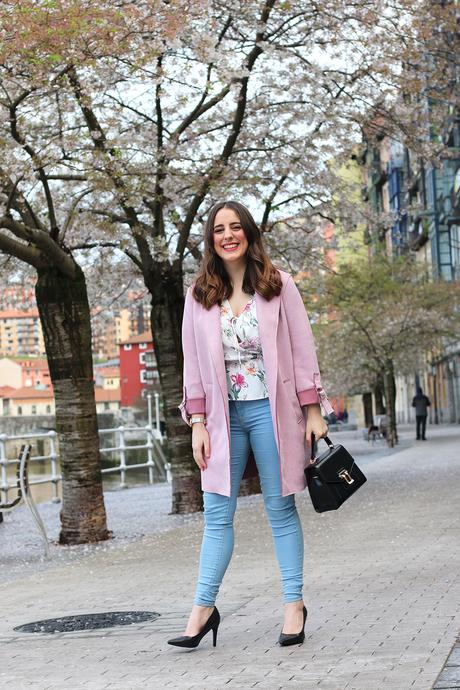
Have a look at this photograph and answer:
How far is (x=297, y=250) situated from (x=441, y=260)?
40815mm

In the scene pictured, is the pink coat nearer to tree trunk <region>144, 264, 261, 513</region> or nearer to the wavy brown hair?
the wavy brown hair

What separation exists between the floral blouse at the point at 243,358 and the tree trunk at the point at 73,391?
25.8ft

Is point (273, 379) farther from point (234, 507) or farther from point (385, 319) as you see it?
point (385, 319)

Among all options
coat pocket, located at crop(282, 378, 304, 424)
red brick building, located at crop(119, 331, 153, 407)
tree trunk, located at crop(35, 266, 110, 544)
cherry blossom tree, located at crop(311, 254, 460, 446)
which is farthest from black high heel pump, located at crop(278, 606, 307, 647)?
red brick building, located at crop(119, 331, 153, 407)

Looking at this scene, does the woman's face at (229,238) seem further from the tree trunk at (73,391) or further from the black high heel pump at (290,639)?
the tree trunk at (73,391)

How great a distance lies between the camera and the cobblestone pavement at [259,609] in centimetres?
528

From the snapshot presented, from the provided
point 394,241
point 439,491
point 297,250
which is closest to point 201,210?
point 297,250

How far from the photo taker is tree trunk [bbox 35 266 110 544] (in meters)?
13.8

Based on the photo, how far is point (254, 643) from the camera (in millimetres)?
6004

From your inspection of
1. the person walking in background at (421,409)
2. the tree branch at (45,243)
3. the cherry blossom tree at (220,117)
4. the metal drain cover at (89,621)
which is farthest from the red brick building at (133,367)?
the metal drain cover at (89,621)

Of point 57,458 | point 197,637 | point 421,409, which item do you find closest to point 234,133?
point 57,458

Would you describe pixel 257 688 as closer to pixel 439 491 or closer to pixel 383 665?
pixel 383 665

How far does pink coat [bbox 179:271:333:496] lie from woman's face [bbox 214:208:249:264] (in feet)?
0.77

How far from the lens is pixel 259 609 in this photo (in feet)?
23.5
